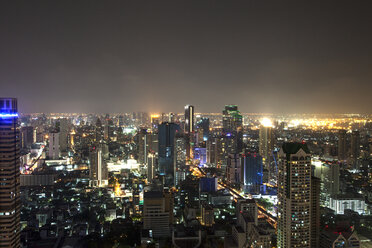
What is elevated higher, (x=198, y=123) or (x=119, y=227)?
(x=198, y=123)

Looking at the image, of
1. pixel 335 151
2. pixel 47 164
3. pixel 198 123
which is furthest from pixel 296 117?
pixel 47 164

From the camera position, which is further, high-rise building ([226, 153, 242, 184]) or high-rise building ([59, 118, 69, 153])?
high-rise building ([59, 118, 69, 153])

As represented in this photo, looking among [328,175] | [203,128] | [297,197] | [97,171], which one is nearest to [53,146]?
[97,171]

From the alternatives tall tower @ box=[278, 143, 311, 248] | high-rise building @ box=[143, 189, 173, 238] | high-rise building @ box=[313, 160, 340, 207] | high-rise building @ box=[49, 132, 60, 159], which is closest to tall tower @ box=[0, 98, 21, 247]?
high-rise building @ box=[143, 189, 173, 238]

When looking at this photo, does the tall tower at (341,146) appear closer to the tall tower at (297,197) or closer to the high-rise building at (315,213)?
the high-rise building at (315,213)

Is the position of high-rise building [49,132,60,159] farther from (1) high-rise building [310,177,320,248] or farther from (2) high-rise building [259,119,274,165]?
(1) high-rise building [310,177,320,248]

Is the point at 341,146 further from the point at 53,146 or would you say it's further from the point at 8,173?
the point at 53,146

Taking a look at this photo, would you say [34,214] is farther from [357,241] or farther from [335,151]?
[335,151]

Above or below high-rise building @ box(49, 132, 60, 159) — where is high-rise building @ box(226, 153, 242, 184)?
below
